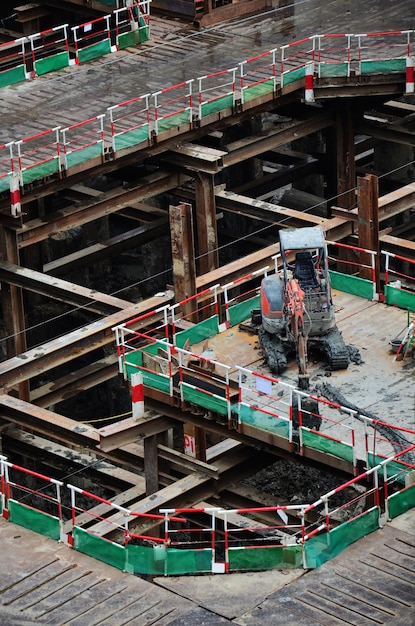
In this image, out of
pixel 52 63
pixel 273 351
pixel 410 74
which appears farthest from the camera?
pixel 52 63

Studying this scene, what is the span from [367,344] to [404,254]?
23.4 feet

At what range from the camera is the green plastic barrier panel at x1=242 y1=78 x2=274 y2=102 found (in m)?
54.6

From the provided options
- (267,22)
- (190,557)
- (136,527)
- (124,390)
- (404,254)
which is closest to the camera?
(190,557)

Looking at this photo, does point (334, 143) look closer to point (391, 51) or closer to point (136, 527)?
point (391, 51)

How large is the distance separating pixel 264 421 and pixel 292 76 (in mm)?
16001

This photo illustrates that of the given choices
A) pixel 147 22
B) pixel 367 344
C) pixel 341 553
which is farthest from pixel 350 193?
pixel 341 553

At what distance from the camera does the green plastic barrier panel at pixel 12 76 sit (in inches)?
2226

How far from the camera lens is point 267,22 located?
196 ft

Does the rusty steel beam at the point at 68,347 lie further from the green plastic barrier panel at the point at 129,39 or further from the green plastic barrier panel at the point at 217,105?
the green plastic barrier panel at the point at 129,39

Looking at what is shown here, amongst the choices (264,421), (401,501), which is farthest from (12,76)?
(401,501)

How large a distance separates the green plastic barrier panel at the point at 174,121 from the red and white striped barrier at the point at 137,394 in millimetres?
10896

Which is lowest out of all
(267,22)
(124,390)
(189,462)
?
(124,390)

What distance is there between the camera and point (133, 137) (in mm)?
52312

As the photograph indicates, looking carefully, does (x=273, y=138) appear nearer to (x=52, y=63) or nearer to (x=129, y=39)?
(x=129, y=39)
